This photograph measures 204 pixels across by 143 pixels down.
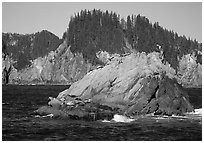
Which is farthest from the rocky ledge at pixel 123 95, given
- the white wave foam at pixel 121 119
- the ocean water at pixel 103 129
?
the ocean water at pixel 103 129

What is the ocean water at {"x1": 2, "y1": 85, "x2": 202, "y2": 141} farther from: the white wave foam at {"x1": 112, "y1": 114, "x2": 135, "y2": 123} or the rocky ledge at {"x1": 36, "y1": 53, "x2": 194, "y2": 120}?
the rocky ledge at {"x1": 36, "y1": 53, "x2": 194, "y2": 120}

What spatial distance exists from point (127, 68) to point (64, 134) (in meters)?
25.7

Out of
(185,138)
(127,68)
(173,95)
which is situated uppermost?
(127,68)

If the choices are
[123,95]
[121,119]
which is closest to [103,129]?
[121,119]

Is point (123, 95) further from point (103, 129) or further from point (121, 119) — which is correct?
point (103, 129)

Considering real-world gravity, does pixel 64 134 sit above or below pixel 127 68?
below

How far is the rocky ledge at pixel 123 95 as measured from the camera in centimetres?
5406

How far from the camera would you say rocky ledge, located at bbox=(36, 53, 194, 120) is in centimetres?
5406

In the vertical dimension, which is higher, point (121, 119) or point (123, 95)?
point (123, 95)

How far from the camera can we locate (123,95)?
58.1 meters

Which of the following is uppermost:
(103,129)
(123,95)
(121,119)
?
(123,95)

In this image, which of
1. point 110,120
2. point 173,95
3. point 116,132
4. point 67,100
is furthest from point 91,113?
point 173,95

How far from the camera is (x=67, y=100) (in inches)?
2271

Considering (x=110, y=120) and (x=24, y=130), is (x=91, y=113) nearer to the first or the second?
(x=110, y=120)
